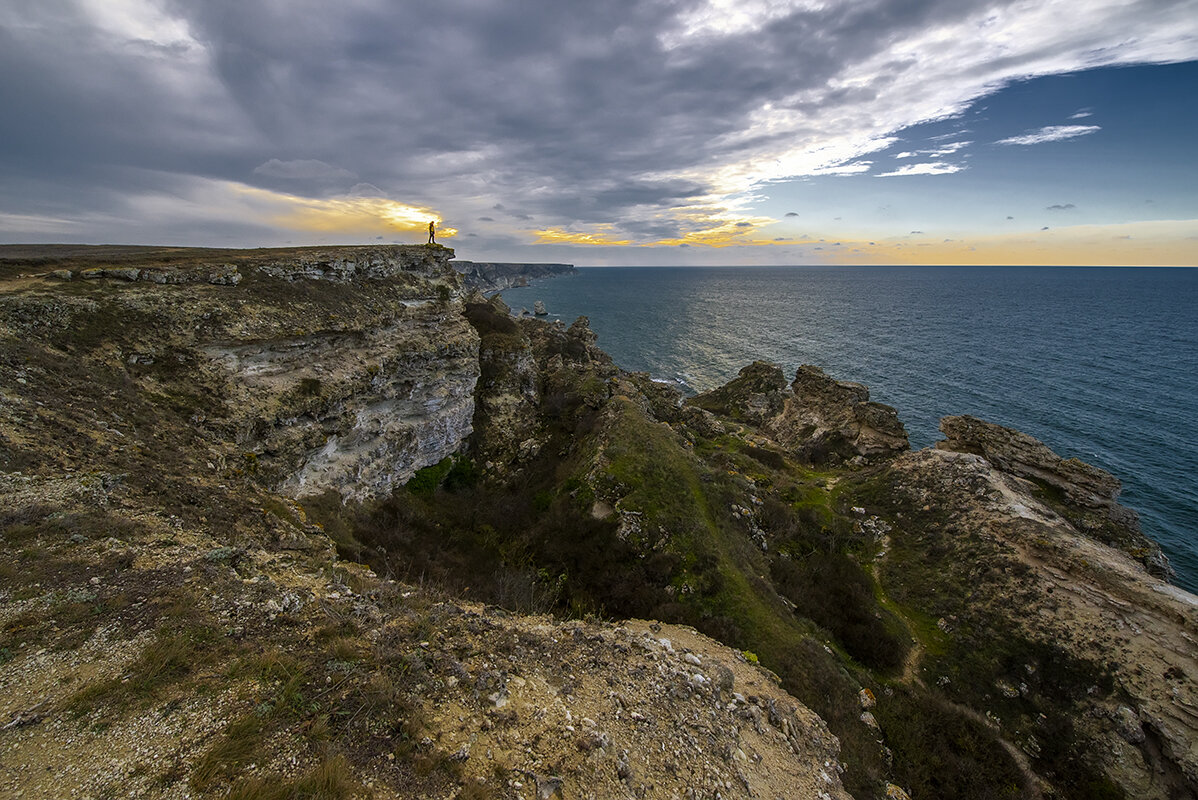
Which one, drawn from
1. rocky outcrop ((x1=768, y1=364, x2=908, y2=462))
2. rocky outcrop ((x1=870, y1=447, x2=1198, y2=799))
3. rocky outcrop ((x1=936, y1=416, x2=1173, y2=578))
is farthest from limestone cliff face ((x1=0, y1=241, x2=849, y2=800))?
rocky outcrop ((x1=768, y1=364, x2=908, y2=462))

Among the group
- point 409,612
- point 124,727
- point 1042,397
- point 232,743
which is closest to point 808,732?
point 409,612

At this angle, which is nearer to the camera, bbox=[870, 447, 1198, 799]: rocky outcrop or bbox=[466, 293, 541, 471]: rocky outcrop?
bbox=[870, 447, 1198, 799]: rocky outcrop

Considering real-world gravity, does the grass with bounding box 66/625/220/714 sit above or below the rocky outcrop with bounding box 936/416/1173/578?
above

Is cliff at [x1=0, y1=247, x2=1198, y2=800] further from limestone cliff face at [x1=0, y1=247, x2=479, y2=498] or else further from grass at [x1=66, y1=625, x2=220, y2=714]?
limestone cliff face at [x1=0, y1=247, x2=479, y2=498]

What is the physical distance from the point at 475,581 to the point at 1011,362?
4283 inches

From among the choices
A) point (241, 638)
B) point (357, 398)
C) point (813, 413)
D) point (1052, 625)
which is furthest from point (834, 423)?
point (241, 638)

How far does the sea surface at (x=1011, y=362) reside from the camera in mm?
51094

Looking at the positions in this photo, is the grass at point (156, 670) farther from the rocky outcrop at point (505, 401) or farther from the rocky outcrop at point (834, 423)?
the rocky outcrop at point (834, 423)

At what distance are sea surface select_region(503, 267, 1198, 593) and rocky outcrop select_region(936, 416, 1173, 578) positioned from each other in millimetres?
11351

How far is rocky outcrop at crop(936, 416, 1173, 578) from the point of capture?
30.9 m

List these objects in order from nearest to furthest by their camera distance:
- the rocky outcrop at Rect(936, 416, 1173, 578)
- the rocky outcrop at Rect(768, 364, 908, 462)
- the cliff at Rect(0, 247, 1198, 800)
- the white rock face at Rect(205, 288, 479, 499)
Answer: the cliff at Rect(0, 247, 1198, 800)
the white rock face at Rect(205, 288, 479, 499)
the rocky outcrop at Rect(936, 416, 1173, 578)
the rocky outcrop at Rect(768, 364, 908, 462)

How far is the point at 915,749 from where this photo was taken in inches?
769

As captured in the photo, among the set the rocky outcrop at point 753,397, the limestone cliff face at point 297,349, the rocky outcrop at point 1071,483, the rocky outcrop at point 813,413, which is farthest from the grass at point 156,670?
the rocky outcrop at point 753,397

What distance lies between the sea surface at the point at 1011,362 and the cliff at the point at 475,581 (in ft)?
82.4
